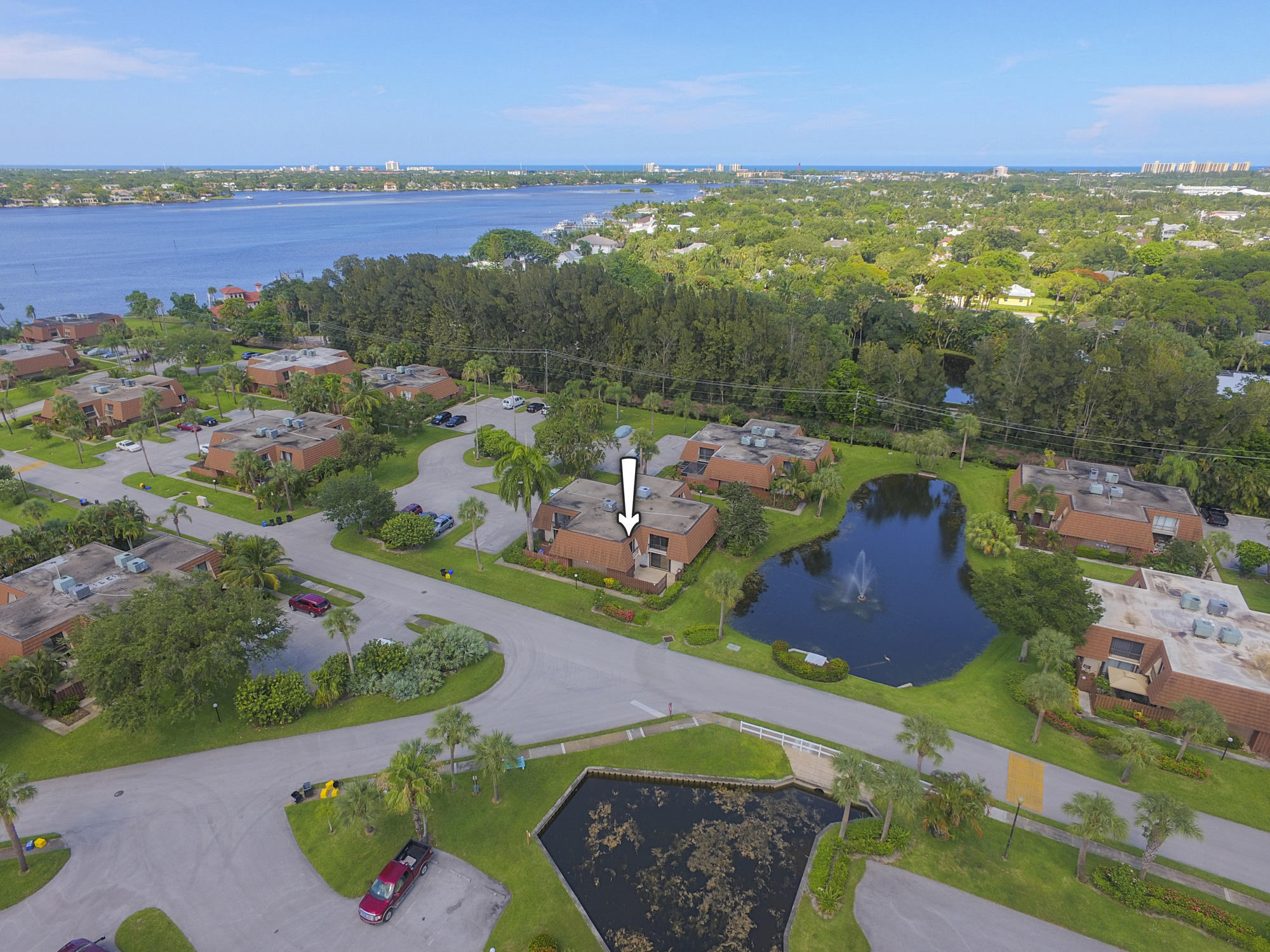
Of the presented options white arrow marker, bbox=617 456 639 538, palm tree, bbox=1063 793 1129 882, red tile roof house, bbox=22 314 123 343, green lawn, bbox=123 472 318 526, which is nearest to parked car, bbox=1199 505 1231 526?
palm tree, bbox=1063 793 1129 882

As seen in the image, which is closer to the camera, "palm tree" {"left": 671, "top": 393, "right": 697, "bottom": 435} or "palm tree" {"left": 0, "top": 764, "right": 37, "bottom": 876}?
"palm tree" {"left": 0, "top": 764, "right": 37, "bottom": 876}

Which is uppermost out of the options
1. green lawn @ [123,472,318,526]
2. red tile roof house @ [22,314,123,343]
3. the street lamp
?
red tile roof house @ [22,314,123,343]

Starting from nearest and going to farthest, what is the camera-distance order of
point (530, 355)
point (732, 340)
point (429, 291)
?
point (732, 340) < point (530, 355) < point (429, 291)

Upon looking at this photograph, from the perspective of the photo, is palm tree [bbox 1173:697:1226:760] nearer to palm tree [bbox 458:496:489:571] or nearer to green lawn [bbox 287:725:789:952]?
green lawn [bbox 287:725:789:952]

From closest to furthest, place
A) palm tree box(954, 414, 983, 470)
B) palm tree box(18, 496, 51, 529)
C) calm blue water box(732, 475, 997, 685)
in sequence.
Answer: calm blue water box(732, 475, 997, 685) < palm tree box(18, 496, 51, 529) < palm tree box(954, 414, 983, 470)

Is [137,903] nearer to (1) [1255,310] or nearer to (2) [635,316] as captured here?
(2) [635,316]

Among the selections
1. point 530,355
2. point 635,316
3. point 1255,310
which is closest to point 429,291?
point 530,355
